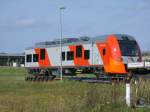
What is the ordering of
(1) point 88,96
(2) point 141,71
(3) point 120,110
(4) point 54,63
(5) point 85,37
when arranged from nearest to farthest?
(3) point 120,110
(1) point 88,96
(2) point 141,71
(5) point 85,37
(4) point 54,63

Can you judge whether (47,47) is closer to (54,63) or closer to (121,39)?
(54,63)

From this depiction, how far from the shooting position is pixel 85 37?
4453cm

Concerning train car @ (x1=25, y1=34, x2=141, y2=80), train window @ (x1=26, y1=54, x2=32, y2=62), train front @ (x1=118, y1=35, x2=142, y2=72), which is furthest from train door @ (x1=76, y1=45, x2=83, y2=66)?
train window @ (x1=26, y1=54, x2=32, y2=62)

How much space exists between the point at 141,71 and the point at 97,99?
789 inches

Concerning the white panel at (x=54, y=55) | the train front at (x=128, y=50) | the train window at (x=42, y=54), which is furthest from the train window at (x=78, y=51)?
the train window at (x=42, y=54)

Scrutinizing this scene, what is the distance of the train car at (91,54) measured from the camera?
3894 centimetres

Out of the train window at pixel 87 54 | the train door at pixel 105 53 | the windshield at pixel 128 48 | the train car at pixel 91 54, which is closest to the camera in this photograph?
the train car at pixel 91 54

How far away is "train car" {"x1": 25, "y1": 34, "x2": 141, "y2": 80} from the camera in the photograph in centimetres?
3894

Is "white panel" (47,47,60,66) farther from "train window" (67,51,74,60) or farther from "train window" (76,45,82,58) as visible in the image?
"train window" (76,45,82,58)

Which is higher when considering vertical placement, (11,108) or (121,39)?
(121,39)

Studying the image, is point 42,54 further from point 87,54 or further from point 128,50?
point 128,50

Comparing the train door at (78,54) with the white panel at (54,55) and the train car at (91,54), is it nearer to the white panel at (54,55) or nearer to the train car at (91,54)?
the train car at (91,54)

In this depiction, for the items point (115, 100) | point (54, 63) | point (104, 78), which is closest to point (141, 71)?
point (104, 78)

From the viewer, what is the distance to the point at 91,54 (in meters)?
41.5
